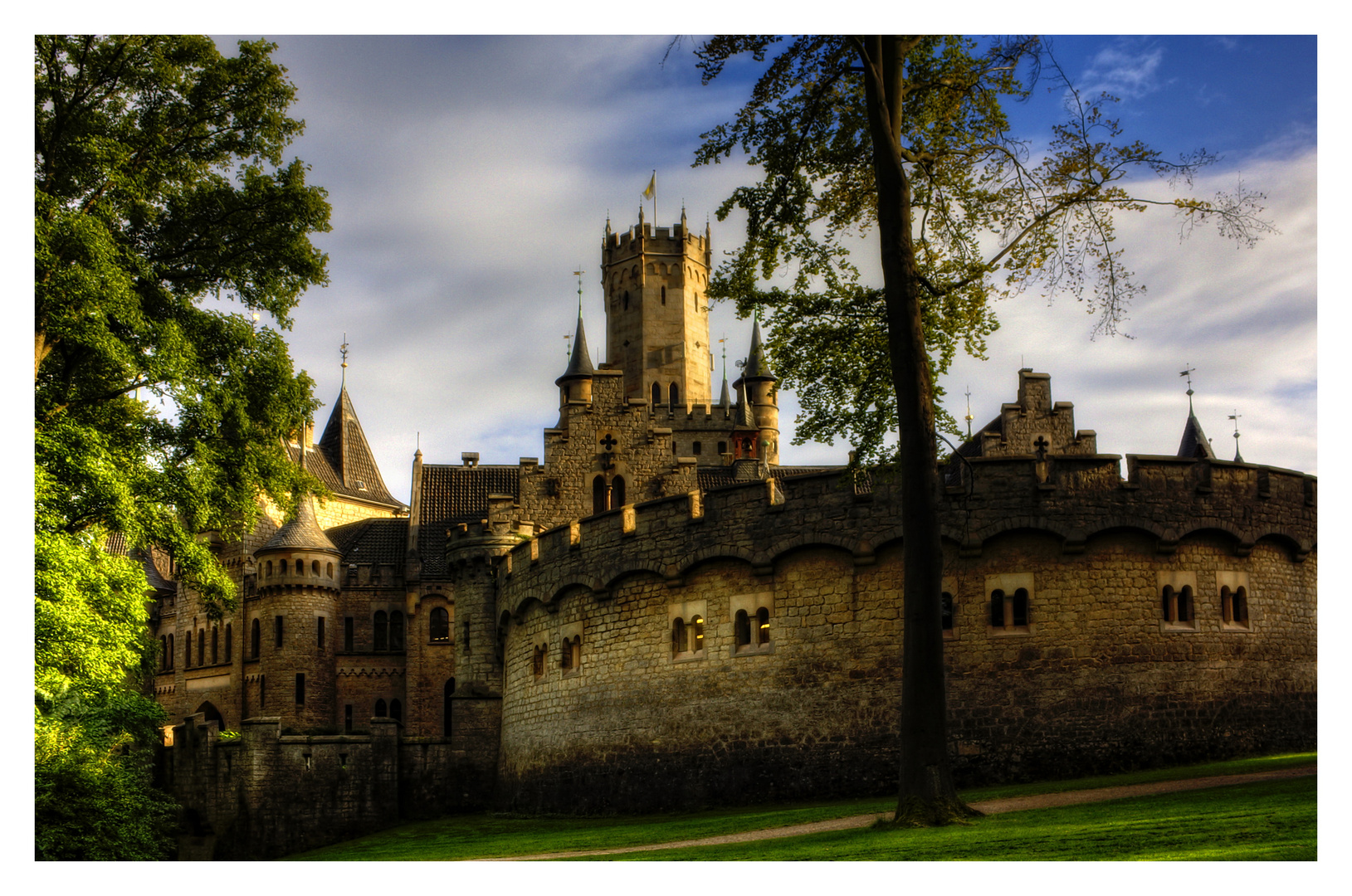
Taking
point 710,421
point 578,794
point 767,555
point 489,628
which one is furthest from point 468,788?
point 710,421

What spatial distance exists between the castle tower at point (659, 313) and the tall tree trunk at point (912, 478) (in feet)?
159

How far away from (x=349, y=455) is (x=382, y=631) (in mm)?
14435

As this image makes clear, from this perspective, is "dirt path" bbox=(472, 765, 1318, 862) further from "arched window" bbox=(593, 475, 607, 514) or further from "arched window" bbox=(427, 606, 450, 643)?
"arched window" bbox=(427, 606, 450, 643)

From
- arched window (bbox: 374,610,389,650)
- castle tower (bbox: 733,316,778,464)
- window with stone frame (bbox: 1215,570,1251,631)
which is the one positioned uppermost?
castle tower (bbox: 733,316,778,464)

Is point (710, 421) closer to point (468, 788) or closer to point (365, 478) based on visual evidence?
point (365, 478)

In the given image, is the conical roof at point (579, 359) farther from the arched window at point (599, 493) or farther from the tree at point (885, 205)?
the tree at point (885, 205)

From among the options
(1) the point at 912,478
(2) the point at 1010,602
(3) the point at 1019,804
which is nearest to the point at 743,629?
(2) the point at 1010,602

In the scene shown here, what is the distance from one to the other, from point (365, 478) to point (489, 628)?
27445mm

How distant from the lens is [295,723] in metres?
44.3

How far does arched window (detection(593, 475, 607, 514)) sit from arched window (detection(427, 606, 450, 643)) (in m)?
7.99

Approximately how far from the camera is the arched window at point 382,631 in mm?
46656

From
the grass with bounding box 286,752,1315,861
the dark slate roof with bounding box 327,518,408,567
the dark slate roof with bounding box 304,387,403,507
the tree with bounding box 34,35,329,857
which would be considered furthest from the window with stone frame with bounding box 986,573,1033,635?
the dark slate roof with bounding box 304,387,403,507

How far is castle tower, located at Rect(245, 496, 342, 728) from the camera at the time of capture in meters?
45.1

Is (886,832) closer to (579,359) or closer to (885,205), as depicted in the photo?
(885,205)
